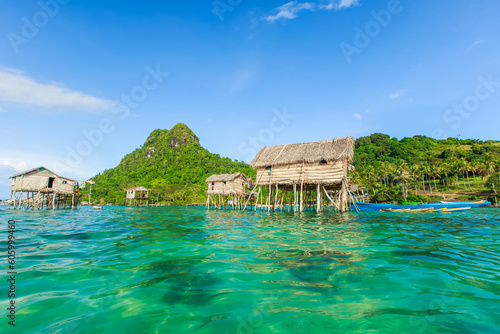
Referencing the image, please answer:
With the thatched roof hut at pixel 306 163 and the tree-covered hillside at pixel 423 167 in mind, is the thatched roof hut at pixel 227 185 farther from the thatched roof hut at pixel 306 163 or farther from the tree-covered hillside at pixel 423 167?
the tree-covered hillside at pixel 423 167

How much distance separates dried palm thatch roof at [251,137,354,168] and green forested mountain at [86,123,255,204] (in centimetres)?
4478

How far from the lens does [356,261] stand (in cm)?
455

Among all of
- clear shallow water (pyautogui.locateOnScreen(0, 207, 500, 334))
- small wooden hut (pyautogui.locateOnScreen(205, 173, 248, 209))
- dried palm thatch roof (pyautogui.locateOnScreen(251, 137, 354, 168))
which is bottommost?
clear shallow water (pyautogui.locateOnScreen(0, 207, 500, 334))

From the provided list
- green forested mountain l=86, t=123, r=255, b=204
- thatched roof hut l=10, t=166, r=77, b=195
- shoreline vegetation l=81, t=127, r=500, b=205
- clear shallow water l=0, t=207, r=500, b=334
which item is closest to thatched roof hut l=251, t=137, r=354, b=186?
clear shallow water l=0, t=207, r=500, b=334

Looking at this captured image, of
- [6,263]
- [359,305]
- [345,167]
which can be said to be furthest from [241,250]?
[345,167]

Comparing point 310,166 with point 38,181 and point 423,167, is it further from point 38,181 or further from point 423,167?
point 423,167

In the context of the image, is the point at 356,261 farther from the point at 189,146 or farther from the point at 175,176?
the point at 189,146

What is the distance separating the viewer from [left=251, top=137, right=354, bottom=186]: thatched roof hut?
21.7m

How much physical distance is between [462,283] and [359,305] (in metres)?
1.91

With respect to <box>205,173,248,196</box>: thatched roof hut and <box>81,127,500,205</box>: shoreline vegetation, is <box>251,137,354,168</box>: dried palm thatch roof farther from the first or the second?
<box>81,127,500,205</box>: shoreline vegetation

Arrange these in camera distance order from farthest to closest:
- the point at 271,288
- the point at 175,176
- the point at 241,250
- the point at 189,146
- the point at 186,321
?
the point at 189,146
the point at 175,176
the point at 241,250
the point at 271,288
the point at 186,321

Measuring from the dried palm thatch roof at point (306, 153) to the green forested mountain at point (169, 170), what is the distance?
44775 millimetres

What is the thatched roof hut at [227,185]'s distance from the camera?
34500mm

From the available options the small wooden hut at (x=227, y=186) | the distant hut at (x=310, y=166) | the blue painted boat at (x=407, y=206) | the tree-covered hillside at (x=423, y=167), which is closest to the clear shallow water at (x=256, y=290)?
the distant hut at (x=310, y=166)
